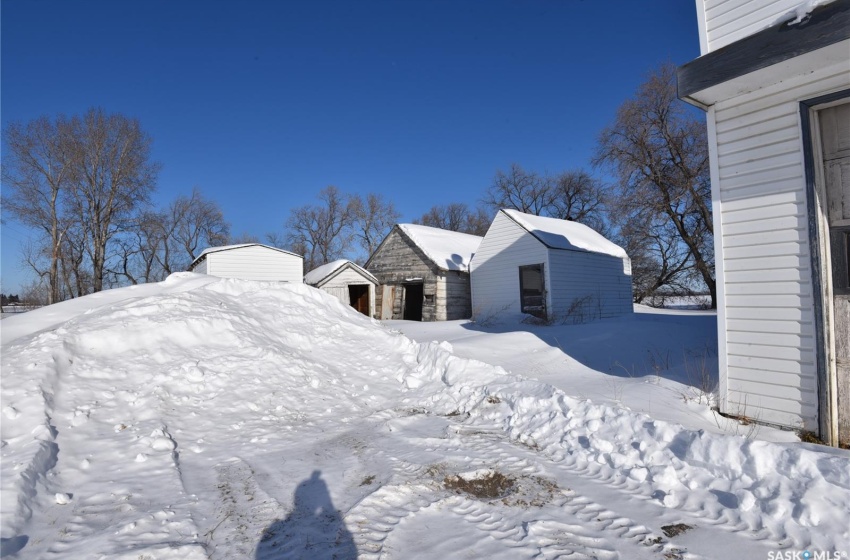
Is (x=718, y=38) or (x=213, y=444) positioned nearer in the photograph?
(x=213, y=444)

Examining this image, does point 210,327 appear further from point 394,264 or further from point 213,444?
point 394,264

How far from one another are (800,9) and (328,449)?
6.59 metres

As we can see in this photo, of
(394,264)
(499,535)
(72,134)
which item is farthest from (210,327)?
(72,134)

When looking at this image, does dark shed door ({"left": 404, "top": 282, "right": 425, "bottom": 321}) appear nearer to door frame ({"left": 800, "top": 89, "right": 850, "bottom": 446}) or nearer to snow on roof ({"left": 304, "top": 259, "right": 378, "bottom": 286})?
snow on roof ({"left": 304, "top": 259, "right": 378, "bottom": 286})

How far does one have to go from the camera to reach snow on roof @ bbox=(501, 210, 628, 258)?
1805cm

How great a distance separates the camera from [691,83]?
201 inches

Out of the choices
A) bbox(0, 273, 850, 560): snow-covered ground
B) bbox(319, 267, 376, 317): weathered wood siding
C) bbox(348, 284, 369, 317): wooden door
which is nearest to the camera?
bbox(0, 273, 850, 560): snow-covered ground

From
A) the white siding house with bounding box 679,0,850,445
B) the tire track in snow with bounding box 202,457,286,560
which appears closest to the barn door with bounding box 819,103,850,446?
the white siding house with bounding box 679,0,850,445

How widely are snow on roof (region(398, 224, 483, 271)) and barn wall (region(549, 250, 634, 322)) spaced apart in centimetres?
492

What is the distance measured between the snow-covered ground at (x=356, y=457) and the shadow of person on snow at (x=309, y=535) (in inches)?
0.6

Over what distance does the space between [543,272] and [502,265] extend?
6.78ft

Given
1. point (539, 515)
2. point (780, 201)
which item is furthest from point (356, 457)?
point (780, 201)

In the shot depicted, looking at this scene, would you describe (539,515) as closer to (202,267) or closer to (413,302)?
(202,267)

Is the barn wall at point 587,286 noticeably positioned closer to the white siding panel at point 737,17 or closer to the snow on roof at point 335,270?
the snow on roof at point 335,270
